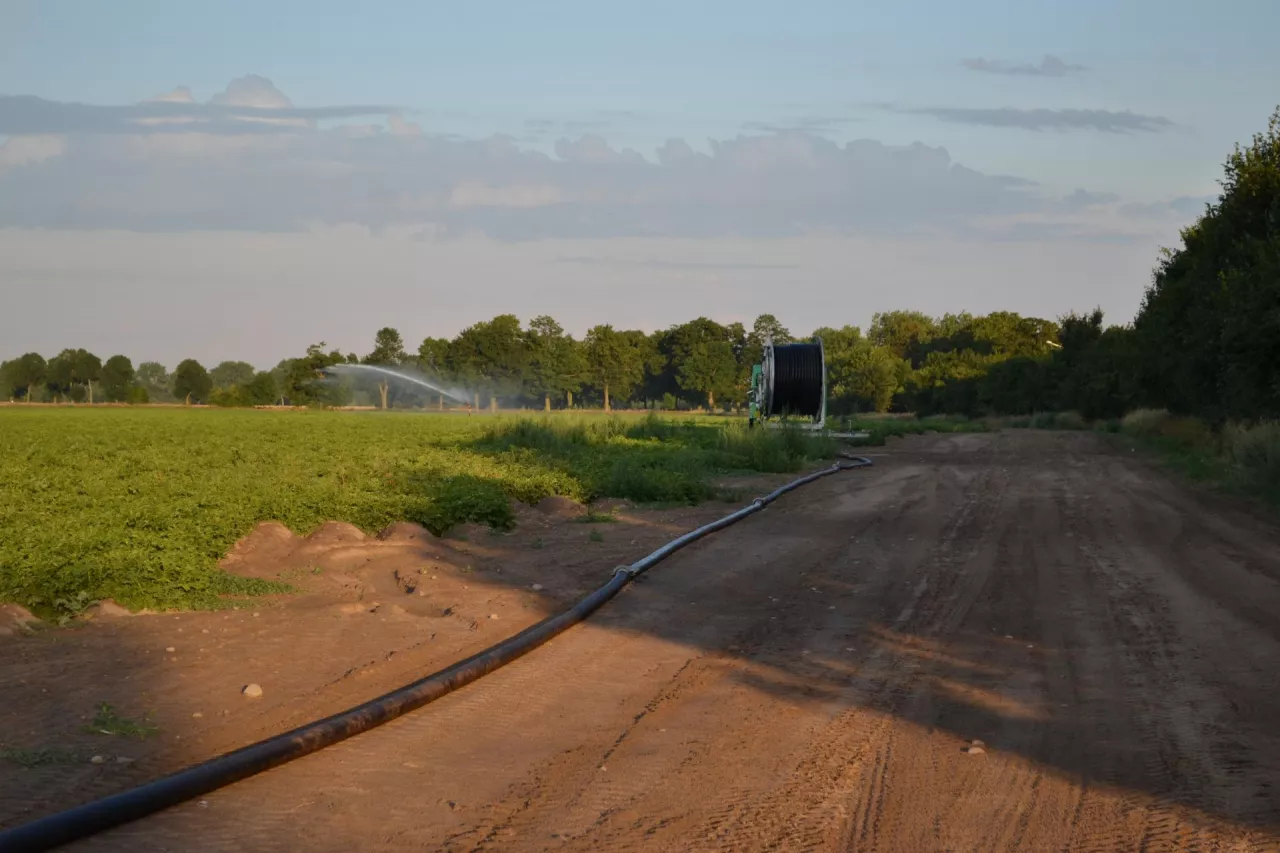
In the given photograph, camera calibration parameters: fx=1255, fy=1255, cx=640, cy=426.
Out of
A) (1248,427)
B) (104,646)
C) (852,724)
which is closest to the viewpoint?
(852,724)

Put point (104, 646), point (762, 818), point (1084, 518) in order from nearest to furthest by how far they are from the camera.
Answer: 1. point (762, 818)
2. point (104, 646)
3. point (1084, 518)

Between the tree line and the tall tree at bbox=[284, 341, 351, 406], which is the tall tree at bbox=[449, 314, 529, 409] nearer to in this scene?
the tree line

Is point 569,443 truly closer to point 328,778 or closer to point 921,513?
point 921,513

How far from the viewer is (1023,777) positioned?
5.78 metres

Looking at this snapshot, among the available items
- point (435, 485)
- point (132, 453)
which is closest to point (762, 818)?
point (435, 485)

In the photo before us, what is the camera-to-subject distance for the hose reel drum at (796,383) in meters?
39.3

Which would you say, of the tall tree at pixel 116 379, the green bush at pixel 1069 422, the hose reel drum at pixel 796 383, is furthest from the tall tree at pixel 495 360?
the hose reel drum at pixel 796 383

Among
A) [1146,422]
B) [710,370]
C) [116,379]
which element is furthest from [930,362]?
[116,379]

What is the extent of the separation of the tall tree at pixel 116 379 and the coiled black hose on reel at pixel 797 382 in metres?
129

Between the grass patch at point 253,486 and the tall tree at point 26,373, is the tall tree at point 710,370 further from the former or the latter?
the grass patch at point 253,486

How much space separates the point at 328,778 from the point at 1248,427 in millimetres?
29031

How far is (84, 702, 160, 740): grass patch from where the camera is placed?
6211mm

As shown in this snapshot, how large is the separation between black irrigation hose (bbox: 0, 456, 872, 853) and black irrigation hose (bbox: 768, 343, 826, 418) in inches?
1201

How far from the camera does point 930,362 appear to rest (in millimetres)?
109625
